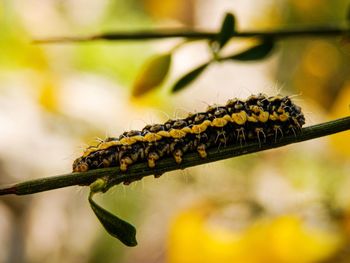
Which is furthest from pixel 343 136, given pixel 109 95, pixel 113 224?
pixel 109 95

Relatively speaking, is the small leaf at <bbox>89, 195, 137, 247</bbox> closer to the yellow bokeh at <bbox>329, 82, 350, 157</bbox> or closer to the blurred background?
the yellow bokeh at <bbox>329, 82, 350, 157</bbox>

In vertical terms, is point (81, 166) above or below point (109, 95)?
below

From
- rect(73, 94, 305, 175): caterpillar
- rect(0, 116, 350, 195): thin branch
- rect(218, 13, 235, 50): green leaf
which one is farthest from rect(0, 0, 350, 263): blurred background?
rect(0, 116, 350, 195): thin branch

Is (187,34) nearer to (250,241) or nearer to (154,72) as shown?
(154,72)

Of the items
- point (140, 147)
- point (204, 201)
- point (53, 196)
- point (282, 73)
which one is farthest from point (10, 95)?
point (140, 147)

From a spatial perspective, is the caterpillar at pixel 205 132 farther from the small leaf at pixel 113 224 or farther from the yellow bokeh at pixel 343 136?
the yellow bokeh at pixel 343 136

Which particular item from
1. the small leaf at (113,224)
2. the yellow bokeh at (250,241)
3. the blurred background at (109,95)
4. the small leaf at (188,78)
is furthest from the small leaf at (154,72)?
the blurred background at (109,95)
